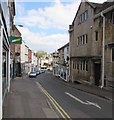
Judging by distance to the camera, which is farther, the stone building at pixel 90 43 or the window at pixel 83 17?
the window at pixel 83 17

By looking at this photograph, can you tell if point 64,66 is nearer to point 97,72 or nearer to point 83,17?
point 83,17

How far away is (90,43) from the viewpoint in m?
24.8

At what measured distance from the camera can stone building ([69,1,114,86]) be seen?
20125 millimetres

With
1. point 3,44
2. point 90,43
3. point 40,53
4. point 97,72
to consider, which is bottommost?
point 97,72

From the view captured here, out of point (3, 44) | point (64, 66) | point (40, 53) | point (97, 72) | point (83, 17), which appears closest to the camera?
point (3, 44)

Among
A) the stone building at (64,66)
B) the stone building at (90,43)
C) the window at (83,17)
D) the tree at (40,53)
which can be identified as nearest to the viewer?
the stone building at (90,43)

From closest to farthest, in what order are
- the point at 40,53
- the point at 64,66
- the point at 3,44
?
the point at 3,44, the point at 64,66, the point at 40,53

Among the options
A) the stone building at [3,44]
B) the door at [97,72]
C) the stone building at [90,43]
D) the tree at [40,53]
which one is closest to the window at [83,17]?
the stone building at [90,43]

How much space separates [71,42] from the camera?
3434 cm

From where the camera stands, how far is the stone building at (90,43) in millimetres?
20125

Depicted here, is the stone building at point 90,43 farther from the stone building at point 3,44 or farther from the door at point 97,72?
the stone building at point 3,44

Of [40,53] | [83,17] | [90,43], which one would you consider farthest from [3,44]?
[40,53]

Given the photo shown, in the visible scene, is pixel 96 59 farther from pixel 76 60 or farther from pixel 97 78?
pixel 76 60

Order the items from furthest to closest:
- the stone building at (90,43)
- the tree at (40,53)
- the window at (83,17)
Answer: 1. the tree at (40,53)
2. the window at (83,17)
3. the stone building at (90,43)
